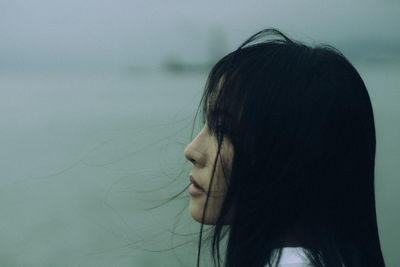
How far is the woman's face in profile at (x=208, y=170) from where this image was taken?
90 centimetres

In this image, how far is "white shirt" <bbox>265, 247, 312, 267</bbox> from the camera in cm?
83

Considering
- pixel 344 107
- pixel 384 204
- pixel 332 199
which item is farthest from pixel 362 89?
pixel 384 204

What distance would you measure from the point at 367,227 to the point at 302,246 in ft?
0.45

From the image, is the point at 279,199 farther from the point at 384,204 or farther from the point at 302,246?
the point at 384,204

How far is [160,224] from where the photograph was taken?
144 centimetres

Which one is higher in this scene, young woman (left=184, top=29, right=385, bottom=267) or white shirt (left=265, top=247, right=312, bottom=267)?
young woman (left=184, top=29, right=385, bottom=267)

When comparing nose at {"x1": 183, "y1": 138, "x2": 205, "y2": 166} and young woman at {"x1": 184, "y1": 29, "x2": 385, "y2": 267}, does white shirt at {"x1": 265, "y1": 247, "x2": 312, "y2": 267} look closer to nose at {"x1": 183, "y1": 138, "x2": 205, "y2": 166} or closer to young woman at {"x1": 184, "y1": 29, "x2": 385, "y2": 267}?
young woman at {"x1": 184, "y1": 29, "x2": 385, "y2": 267}

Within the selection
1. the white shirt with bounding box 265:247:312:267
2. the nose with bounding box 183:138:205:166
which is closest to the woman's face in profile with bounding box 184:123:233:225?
the nose with bounding box 183:138:205:166

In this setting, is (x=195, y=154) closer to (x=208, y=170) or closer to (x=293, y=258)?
(x=208, y=170)

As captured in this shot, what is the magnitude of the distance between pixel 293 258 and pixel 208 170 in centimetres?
21

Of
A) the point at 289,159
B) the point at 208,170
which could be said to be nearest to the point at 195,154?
the point at 208,170

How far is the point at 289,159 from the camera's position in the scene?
853 mm

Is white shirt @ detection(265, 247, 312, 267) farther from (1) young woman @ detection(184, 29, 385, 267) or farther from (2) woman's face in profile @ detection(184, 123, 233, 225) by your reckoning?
(2) woman's face in profile @ detection(184, 123, 233, 225)

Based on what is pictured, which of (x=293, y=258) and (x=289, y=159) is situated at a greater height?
(x=289, y=159)
